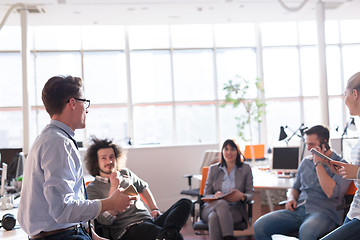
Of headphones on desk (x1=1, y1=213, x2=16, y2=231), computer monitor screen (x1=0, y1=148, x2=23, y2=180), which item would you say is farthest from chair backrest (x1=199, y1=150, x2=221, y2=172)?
headphones on desk (x1=1, y1=213, x2=16, y2=231)

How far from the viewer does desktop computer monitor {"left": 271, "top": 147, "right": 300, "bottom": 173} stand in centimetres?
541

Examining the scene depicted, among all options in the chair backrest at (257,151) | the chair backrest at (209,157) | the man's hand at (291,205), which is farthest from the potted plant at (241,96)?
the man's hand at (291,205)

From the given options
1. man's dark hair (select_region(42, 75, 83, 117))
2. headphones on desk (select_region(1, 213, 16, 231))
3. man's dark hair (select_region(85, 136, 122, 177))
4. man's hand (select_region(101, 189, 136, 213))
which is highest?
man's dark hair (select_region(42, 75, 83, 117))

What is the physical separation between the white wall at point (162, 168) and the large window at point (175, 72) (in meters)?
2.82

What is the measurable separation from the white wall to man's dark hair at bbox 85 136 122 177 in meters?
3.50

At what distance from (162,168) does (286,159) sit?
248cm

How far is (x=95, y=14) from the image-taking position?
8141mm

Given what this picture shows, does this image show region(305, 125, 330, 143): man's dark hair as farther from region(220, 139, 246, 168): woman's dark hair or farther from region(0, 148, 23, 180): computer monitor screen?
region(0, 148, 23, 180): computer monitor screen

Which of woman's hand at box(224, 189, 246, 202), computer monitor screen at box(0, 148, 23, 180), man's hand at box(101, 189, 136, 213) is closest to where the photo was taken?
man's hand at box(101, 189, 136, 213)

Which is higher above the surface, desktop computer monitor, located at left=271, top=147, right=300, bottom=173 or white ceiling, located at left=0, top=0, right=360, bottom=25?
white ceiling, located at left=0, top=0, right=360, bottom=25

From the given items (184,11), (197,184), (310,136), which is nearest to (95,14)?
(184,11)

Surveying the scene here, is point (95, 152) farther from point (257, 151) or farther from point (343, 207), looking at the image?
point (257, 151)

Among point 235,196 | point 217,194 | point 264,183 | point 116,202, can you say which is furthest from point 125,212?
point 264,183

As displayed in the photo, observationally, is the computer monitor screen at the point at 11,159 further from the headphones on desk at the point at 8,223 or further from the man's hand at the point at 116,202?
the man's hand at the point at 116,202
